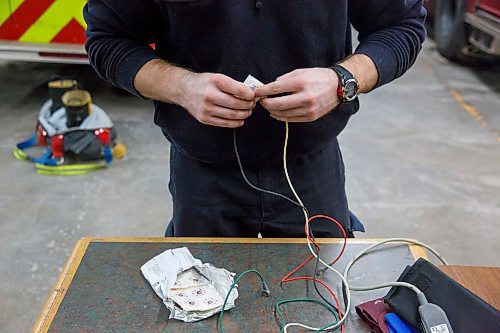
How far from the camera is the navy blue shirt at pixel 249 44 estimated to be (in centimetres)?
107

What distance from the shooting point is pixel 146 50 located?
1.14 metres

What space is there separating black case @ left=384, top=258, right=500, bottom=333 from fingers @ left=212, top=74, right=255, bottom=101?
384 mm

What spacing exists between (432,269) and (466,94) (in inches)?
137

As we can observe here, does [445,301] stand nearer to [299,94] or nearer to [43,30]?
[299,94]

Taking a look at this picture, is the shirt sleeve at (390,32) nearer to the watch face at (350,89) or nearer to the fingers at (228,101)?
the watch face at (350,89)

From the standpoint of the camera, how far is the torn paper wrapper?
35.6 inches

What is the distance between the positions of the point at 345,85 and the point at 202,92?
0.82 ft

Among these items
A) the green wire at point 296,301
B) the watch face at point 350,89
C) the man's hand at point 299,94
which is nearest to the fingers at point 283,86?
the man's hand at point 299,94

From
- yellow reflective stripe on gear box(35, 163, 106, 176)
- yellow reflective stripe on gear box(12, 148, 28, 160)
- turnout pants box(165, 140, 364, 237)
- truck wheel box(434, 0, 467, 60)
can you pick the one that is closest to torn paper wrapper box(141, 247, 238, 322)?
turnout pants box(165, 140, 364, 237)

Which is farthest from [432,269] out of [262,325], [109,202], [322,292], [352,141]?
[352,141]

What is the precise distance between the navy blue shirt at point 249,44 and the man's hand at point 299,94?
0.46 feet

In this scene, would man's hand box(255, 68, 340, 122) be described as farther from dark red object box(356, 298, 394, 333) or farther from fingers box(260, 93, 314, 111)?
dark red object box(356, 298, 394, 333)

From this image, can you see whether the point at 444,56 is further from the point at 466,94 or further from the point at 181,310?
the point at 181,310

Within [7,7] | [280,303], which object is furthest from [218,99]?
[7,7]
